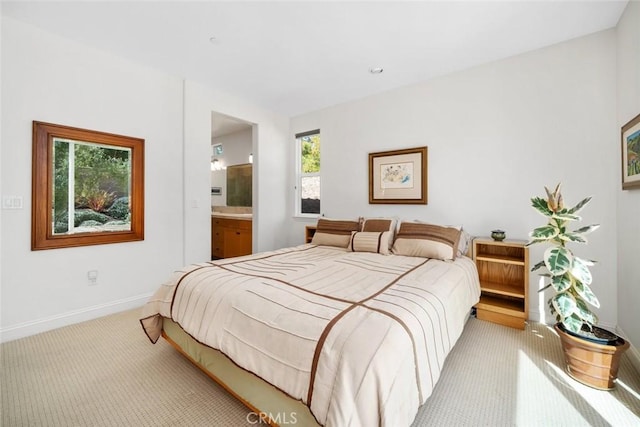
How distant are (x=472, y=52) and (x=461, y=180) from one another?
1321 millimetres

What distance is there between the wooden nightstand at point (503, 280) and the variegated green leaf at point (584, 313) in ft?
2.10

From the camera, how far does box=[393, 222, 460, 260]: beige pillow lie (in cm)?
255

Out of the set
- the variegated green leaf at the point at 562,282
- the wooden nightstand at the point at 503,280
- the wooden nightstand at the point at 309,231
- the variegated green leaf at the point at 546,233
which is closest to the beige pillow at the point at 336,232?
the wooden nightstand at the point at 309,231

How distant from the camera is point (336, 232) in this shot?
336cm

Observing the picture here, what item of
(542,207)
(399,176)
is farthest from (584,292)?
(399,176)

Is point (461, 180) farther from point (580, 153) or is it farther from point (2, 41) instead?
point (2, 41)

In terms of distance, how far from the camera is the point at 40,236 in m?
2.38

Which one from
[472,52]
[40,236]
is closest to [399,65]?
[472,52]

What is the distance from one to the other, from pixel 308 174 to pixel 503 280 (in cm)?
310

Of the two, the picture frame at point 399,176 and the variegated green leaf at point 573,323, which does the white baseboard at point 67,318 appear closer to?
the picture frame at point 399,176

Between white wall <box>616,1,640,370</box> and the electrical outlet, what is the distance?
15.0 feet

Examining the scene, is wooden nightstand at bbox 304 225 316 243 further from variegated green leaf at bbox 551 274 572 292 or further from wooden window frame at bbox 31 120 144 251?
variegated green leaf at bbox 551 274 572 292

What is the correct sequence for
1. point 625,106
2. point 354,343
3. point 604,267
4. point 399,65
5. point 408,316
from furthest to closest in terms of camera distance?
point 399,65
point 604,267
point 625,106
point 408,316
point 354,343

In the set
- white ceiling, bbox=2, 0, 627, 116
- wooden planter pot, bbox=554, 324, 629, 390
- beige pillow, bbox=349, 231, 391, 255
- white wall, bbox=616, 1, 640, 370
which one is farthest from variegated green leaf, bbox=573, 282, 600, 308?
white ceiling, bbox=2, 0, 627, 116
